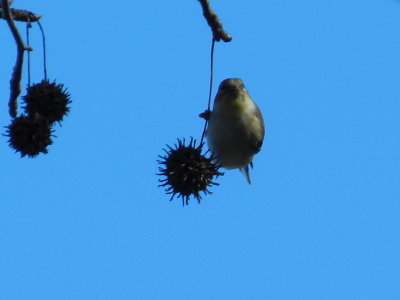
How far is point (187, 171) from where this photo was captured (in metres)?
2.87

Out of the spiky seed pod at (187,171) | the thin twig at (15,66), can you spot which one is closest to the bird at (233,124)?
the spiky seed pod at (187,171)

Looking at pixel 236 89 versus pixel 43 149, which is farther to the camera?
pixel 236 89

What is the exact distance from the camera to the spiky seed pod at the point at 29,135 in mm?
2684

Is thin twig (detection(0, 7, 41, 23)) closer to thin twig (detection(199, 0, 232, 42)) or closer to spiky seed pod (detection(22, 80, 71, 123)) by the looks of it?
spiky seed pod (detection(22, 80, 71, 123))

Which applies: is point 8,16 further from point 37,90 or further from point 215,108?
point 215,108

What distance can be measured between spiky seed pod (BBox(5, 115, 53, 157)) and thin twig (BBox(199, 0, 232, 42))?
0.82m

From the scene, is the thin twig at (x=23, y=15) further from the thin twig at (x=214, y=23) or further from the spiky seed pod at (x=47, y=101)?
the thin twig at (x=214, y=23)

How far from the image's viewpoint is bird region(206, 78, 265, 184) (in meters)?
3.95

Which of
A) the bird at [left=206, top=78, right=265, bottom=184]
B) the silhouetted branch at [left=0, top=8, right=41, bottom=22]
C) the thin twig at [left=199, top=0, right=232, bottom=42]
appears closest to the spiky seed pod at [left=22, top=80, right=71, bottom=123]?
the silhouetted branch at [left=0, top=8, right=41, bottom=22]

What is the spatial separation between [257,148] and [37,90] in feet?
5.86

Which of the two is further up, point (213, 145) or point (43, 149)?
point (213, 145)

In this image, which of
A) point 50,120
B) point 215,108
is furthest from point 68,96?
point 215,108

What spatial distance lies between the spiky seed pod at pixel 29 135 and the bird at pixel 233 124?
1.38m

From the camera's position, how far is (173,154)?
2.96 metres
